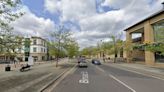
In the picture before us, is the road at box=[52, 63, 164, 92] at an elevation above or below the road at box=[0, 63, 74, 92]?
below

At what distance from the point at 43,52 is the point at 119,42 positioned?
38547 mm

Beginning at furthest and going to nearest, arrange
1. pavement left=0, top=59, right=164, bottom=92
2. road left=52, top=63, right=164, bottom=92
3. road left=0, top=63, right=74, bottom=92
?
1. road left=52, top=63, right=164, bottom=92
2. pavement left=0, top=59, right=164, bottom=92
3. road left=0, top=63, right=74, bottom=92

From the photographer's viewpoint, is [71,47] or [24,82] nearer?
[24,82]

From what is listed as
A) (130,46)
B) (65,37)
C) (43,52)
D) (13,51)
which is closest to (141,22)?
(130,46)

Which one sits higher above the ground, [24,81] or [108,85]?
[24,81]

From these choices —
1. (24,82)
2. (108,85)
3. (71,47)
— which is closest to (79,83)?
(108,85)

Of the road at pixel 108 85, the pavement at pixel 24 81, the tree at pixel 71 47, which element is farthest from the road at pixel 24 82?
the tree at pixel 71 47

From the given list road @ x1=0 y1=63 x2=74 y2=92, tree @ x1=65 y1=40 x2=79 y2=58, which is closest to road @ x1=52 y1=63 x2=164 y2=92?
road @ x1=0 y1=63 x2=74 y2=92

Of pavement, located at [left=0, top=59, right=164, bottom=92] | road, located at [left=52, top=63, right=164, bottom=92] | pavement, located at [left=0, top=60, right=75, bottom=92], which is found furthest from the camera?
road, located at [left=52, top=63, right=164, bottom=92]

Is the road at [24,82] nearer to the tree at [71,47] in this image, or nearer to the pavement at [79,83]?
the pavement at [79,83]

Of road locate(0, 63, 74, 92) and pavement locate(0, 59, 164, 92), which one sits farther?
pavement locate(0, 59, 164, 92)

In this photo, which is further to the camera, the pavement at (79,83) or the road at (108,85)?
the road at (108,85)

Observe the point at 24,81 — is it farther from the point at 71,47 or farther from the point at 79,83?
the point at 71,47

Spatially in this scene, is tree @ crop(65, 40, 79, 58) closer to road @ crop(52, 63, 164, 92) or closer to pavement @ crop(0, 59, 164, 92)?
pavement @ crop(0, 59, 164, 92)
